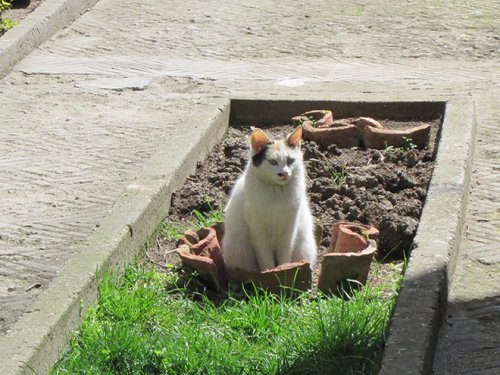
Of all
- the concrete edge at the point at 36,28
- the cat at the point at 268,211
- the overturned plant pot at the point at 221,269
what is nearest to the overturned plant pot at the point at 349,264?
the overturned plant pot at the point at 221,269

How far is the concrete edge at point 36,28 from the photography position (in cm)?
983

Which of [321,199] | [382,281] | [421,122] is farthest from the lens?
[421,122]

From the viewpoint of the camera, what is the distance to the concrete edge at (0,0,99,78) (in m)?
9.83

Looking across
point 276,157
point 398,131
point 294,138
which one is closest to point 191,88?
point 398,131

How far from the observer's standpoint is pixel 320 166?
7.33 meters

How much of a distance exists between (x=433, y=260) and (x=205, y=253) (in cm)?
139

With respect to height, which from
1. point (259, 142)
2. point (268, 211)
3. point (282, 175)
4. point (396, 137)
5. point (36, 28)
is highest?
point (259, 142)

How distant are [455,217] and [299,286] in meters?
0.99

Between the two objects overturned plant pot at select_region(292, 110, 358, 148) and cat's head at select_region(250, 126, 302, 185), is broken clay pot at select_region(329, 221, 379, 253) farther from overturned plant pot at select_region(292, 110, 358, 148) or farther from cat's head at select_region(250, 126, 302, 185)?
overturned plant pot at select_region(292, 110, 358, 148)

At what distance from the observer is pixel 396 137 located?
25.1 feet

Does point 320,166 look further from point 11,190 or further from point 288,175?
point 11,190

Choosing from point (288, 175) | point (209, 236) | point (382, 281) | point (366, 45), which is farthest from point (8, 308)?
point (366, 45)

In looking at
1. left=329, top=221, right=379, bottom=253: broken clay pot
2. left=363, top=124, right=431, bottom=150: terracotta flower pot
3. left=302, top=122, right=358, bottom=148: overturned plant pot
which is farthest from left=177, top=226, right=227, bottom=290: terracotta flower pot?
left=363, top=124, right=431, bottom=150: terracotta flower pot

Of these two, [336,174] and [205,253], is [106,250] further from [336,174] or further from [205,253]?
[336,174]
